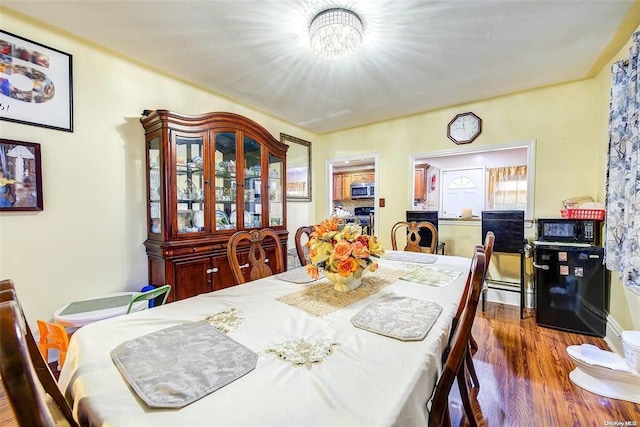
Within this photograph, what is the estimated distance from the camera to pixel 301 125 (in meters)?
4.04

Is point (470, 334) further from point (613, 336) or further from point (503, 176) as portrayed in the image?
point (503, 176)

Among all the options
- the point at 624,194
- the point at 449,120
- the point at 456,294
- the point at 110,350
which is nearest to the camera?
the point at 110,350

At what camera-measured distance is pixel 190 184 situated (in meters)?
2.45

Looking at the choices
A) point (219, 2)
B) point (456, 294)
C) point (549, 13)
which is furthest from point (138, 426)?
point (549, 13)

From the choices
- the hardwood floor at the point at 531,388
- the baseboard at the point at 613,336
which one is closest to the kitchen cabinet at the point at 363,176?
the hardwood floor at the point at 531,388

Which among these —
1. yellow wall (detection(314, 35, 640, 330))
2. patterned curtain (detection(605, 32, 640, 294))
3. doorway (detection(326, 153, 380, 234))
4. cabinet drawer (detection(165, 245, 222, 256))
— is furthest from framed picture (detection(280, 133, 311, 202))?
patterned curtain (detection(605, 32, 640, 294))

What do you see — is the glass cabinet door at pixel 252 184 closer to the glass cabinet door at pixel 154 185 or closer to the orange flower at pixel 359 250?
the glass cabinet door at pixel 154 185

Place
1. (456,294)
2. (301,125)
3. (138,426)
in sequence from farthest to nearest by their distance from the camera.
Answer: (301,125) < (456,294) < (138,426)

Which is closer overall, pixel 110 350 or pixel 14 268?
pixel 110 350

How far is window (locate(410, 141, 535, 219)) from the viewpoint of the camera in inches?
219

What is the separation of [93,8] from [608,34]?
140 inches

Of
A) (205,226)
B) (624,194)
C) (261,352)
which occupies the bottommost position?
(261,352)

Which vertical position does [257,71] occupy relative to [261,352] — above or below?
above

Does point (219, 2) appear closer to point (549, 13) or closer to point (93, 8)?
point (93, 8)
